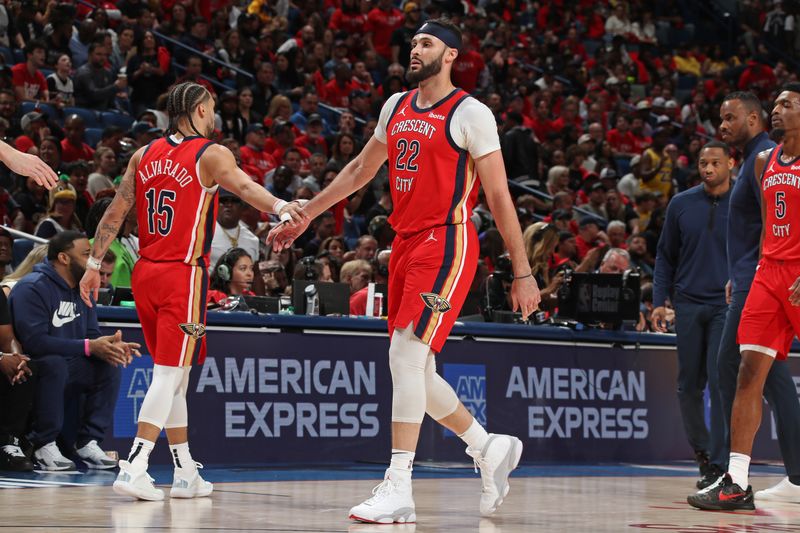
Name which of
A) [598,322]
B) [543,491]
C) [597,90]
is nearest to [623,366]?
[598,322]

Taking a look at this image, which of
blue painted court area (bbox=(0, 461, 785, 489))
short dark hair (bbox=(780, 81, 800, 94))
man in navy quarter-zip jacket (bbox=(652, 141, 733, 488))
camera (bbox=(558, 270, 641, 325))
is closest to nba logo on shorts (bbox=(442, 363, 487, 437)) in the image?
blue painted court area (bbox=(0, 461, 785, 489))

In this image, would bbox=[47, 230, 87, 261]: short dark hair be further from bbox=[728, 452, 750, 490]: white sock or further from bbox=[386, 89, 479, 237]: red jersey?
bbox=[728, 452, 750, 490]: white sock

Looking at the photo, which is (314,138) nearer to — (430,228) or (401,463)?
(430,228)

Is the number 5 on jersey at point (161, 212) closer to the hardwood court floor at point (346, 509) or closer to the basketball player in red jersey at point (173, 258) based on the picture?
the basketball player in red jersey at point (173, 258)

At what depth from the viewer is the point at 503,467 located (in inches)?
231

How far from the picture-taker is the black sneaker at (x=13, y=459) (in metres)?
A: 7.48

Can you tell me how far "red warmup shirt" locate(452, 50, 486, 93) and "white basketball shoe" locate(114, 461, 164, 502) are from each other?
1350cm

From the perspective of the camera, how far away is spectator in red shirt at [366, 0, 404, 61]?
18656 millimetres

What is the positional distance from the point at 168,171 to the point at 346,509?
6.61 ft

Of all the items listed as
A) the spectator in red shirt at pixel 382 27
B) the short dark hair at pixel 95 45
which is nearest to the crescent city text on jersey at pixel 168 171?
the short dark hair at pixel 95 45

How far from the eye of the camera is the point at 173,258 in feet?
20.5

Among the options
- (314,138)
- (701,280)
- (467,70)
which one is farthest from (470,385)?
(467,70)

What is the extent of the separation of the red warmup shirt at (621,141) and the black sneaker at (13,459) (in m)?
13.7

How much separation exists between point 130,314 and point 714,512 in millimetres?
4245
